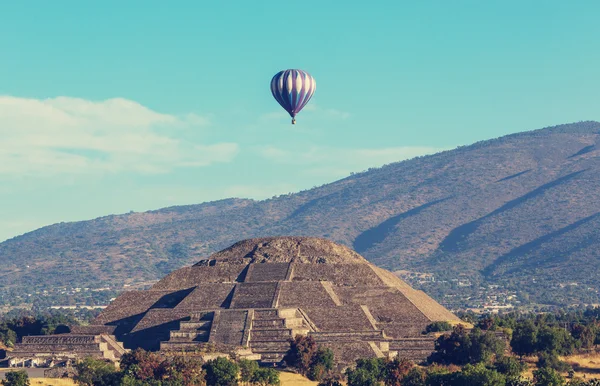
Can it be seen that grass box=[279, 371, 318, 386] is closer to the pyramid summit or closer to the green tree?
the pyramid summit

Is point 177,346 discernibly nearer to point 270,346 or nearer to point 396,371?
point 270,346

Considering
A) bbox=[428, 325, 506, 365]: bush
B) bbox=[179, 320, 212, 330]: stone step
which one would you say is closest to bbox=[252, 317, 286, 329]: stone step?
bbox=[179, 320, 212, 330]: stone step

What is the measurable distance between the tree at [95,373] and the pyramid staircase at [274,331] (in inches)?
495

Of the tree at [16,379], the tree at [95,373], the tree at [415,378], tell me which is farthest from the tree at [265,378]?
the tree at [16,379]

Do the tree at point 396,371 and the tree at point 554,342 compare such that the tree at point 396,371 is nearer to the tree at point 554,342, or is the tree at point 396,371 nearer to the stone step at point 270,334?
the stone step at point 270,334

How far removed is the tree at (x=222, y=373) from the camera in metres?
78.0

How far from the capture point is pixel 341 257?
111812mm

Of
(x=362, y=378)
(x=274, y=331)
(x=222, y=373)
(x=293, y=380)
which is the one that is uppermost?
(x=274, y=331)

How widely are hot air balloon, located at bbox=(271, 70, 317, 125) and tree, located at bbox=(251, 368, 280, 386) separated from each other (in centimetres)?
3915

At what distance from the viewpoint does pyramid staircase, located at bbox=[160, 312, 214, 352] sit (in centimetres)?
9188

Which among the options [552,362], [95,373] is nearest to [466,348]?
[552,362]

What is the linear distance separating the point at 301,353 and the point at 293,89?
34908 mm

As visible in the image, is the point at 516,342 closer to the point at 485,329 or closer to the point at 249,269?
the point at 485,329

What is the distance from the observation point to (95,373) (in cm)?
7944
